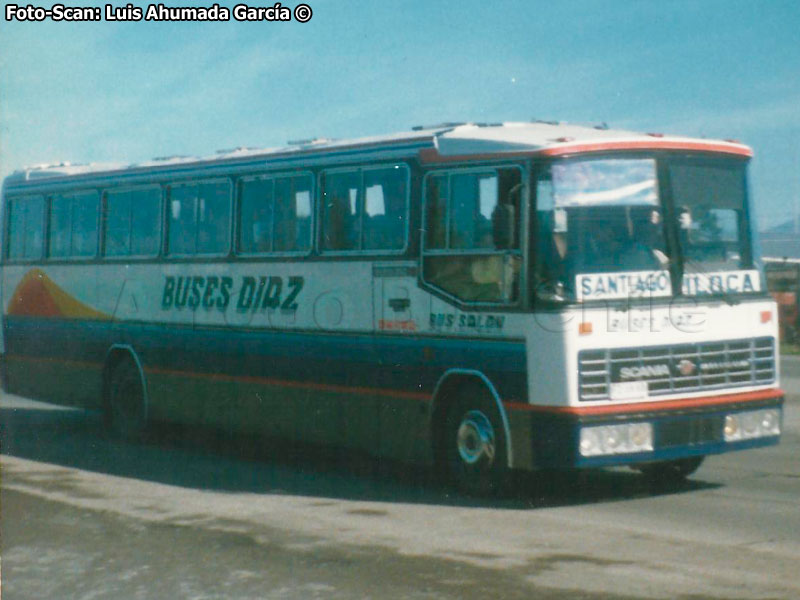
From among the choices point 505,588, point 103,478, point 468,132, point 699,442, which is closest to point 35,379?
point 103,478

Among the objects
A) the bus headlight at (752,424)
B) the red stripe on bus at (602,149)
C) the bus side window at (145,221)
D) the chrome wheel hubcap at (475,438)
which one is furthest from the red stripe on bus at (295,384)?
the bus headlight at (752,424)

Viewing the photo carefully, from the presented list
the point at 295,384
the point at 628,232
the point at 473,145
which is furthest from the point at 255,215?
the point at 628,232

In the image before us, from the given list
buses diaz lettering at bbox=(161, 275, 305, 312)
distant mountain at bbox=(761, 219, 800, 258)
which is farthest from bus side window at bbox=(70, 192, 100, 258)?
distant mountain at bbox=(761, 219, 800, 258)

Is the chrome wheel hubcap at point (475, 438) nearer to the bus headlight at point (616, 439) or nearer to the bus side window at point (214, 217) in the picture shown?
the bus headlight at point (616, 439)

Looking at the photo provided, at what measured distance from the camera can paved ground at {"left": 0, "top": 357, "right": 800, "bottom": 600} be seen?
312 inches

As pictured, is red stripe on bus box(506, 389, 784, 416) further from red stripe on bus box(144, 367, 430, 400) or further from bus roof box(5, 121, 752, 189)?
bus roof box(5, 121, 752, 189)

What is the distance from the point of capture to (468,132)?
11.7 metres

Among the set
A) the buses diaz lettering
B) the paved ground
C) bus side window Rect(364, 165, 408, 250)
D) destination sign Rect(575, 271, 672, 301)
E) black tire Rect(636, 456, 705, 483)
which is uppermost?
bus side window Rect(364, 165, 408, 250)

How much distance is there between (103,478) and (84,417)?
690cm

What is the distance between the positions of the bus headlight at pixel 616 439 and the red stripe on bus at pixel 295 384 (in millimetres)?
1756

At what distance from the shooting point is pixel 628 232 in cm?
1088

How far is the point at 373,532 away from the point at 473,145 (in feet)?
11.2

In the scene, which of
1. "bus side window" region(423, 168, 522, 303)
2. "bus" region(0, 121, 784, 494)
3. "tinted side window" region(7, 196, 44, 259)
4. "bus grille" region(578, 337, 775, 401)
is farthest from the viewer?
"tinted side window" region(7, 196, 44, 259)

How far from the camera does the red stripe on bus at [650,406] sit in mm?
10398
